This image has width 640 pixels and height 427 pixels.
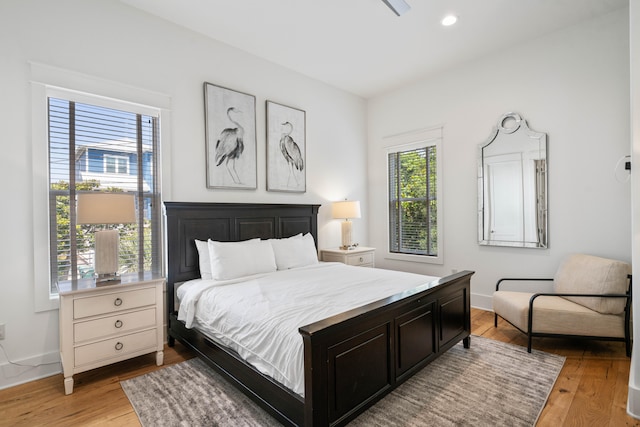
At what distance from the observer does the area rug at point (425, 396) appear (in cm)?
191

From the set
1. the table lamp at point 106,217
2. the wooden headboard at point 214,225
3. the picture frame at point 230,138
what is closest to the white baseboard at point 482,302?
the wooden headboard at point 214,225

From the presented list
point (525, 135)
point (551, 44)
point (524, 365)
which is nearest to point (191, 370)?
point (524, 365)

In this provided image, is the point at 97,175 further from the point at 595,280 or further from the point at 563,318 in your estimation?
the point at 595,280

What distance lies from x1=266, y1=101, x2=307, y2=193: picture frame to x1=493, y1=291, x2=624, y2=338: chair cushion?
278cm

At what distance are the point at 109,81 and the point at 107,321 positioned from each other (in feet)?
6.59

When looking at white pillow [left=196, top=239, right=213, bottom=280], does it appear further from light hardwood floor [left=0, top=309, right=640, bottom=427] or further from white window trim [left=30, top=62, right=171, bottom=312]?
white window trim [left=30, top=62, right=171, bottom=312]

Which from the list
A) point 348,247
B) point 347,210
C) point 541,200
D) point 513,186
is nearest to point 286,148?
point 347,210

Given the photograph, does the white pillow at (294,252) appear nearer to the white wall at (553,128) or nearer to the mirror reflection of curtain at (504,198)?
the white wall at (553,128)

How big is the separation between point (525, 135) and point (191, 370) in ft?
13.5

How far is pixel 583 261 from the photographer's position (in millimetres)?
3043

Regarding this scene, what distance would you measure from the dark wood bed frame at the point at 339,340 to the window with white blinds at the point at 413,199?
179cm

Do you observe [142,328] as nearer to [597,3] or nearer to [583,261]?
[583,261]

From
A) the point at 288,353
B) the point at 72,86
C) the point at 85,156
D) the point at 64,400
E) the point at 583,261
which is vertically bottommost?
the point at 64,400

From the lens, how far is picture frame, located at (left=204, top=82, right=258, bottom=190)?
3.40m
